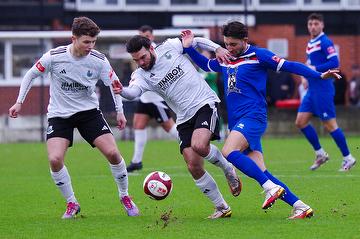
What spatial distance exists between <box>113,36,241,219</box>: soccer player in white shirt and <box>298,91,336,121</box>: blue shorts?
17.9ft

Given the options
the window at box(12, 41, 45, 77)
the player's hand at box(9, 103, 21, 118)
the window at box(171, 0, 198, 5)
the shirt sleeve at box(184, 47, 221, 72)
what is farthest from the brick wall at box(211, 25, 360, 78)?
the player's hand at box(9, 103, 21, 118)

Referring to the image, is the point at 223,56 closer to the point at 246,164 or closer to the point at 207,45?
the point at 207,45

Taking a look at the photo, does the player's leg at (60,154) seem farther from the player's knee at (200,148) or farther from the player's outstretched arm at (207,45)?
the player's outstretched arm at (207,45)

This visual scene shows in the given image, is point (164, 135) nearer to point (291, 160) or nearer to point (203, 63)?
point (291, 160)

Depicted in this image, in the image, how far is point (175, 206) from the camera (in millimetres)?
11148

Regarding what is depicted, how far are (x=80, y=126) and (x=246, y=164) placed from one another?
195 centimetres

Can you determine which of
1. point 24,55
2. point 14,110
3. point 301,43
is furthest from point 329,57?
point 301,43

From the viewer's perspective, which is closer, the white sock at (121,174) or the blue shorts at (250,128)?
the blue shorts at (250,128)

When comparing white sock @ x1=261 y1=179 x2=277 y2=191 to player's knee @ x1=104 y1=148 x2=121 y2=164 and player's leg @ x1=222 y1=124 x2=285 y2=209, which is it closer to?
player's leg @ x1=222 y1=124 x2=285 y2=209

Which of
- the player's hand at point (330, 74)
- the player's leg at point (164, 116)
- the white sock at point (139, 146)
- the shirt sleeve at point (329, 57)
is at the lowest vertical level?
the white sock at point (139, 146)

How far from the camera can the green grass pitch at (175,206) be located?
901 cm

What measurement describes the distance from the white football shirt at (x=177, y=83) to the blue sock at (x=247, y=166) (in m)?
0.82

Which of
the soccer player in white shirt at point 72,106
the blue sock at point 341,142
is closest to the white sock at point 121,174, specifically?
the soccer player in white shirt at point 72,106

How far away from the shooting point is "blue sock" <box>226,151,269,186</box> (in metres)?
9.46
